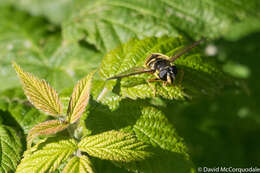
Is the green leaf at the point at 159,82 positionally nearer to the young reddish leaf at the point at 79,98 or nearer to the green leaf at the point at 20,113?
the young reddish leaf at the point at 79,98

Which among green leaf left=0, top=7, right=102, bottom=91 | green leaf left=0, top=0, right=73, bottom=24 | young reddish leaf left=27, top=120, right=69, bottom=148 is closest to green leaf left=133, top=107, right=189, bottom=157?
young reddish leaf left=27, top=120, right=69, bottom=148

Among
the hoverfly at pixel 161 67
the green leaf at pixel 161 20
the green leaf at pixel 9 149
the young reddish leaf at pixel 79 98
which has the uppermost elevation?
the green leaf at pixel 161 20

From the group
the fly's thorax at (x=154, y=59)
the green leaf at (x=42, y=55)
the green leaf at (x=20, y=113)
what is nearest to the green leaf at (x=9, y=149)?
the green leaf at (x=20, y=113)

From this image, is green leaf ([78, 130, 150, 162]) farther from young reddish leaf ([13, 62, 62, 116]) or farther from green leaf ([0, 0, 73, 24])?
green leaf ([0, 0, 73, 24])

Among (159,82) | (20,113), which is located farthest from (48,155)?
(159,82)

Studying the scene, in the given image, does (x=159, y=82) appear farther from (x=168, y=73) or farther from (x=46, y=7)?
(x=46, y=7)

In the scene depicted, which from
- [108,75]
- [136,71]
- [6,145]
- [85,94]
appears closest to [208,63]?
[136,71]
